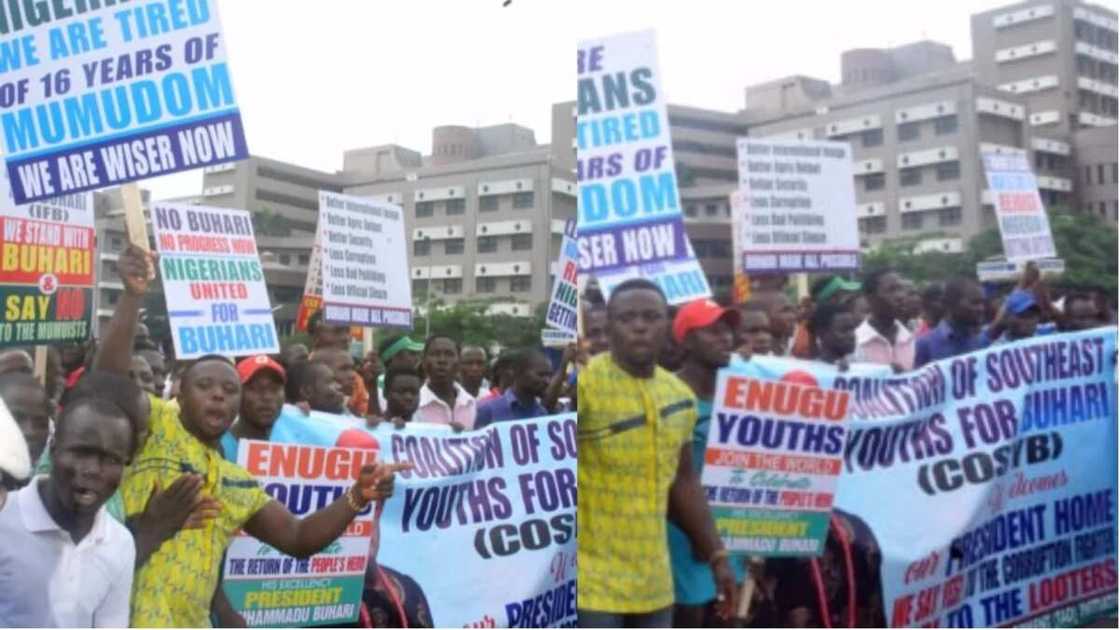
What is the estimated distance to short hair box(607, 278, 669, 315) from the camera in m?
2.92

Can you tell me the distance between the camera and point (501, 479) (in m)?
3.25

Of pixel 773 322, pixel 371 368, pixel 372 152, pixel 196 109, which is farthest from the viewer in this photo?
pixel 371 368

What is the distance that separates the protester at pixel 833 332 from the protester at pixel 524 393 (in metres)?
0.73

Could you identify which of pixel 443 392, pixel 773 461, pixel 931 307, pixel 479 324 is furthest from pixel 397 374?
pixel 931 307

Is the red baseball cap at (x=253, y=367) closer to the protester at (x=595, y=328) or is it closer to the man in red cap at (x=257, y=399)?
the man in red cap at (x=257, y=399)

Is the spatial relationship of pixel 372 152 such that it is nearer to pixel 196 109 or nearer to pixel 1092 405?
→ pixel 196 109

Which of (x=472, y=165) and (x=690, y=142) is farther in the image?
(x=472, y=165)

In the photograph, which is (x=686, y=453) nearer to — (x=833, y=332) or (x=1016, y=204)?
(x=833, y=332)

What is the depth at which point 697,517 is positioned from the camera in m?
2.91

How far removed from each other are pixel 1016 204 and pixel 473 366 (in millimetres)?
1579

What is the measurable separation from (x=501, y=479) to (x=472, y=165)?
2.94 feet

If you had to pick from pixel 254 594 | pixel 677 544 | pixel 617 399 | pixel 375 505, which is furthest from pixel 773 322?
pixel 254 594

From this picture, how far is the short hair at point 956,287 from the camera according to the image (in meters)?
3.23

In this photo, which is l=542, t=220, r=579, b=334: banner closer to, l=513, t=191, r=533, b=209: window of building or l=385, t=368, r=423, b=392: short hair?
l=513, t=191, r=533, b=209: window of building
